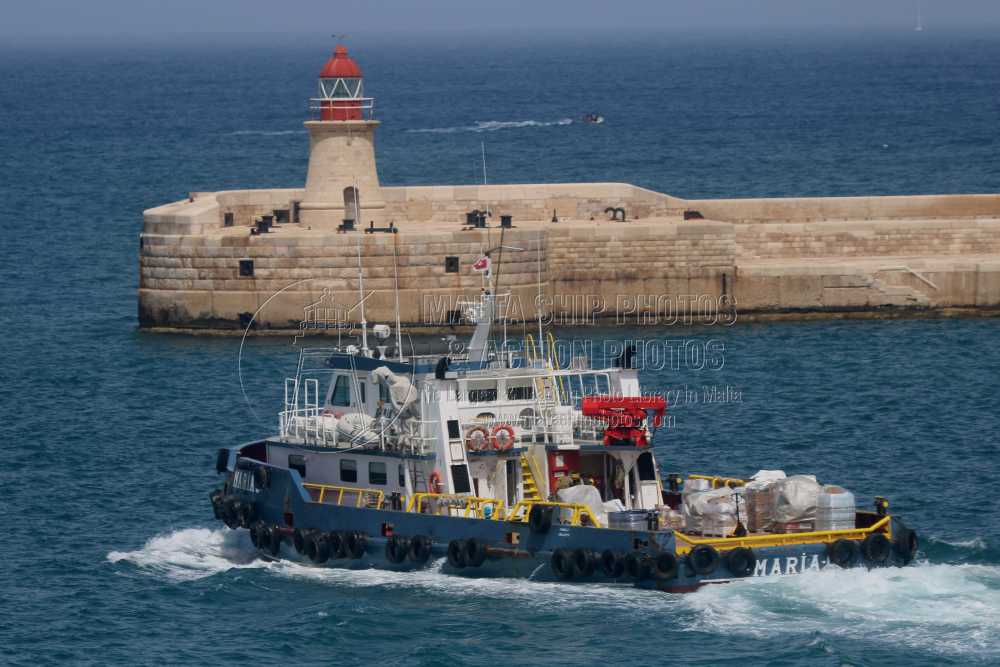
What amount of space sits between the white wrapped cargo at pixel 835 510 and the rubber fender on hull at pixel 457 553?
5.28m

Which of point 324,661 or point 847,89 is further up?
point 847,89

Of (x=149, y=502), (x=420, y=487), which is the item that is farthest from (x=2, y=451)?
(x=420, y=487)

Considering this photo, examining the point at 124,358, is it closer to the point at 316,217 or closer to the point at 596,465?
the point at 316,217

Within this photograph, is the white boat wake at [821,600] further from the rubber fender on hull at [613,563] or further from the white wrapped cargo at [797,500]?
the white wrapped cargo at [797,500]

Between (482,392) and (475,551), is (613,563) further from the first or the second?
(482,392)

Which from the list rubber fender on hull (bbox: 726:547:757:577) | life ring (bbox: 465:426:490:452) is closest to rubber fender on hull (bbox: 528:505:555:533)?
life ring (bbox: 465:426:490:452)

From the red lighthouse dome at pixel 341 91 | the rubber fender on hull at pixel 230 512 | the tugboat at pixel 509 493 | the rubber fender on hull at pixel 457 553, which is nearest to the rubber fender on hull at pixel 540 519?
the tugboat at pixel 509 493

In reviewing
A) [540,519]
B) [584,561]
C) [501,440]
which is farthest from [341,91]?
[584,561]

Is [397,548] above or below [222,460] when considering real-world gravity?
below

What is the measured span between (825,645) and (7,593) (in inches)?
508

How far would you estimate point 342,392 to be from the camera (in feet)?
109

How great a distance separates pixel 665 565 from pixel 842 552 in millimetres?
2591

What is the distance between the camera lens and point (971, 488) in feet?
119

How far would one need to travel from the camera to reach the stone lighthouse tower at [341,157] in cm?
5600
